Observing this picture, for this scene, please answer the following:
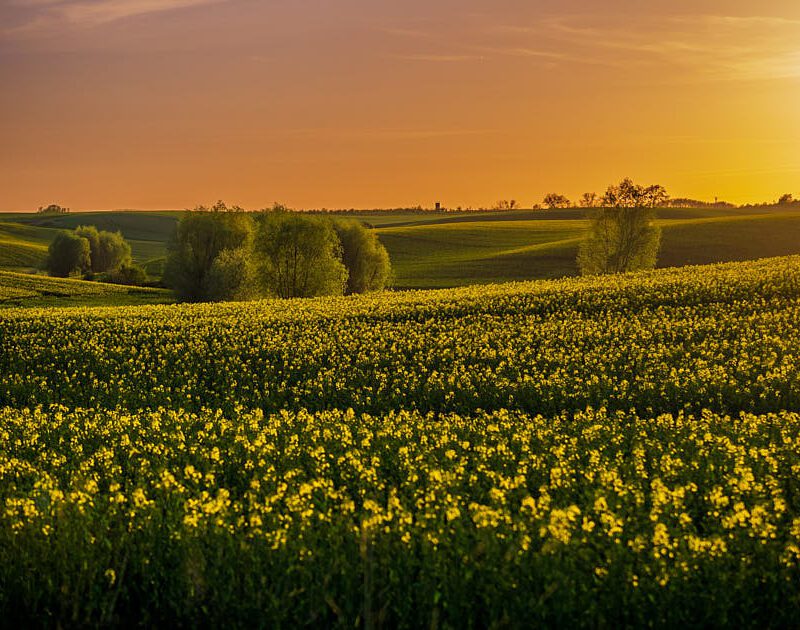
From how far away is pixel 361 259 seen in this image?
8150 centimetres

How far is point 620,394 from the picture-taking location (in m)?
17.6

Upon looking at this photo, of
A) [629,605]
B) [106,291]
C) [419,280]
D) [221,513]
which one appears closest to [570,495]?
[629,605]

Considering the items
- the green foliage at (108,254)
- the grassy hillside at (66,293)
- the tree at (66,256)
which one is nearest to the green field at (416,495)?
the grassy hillside at (66,293)

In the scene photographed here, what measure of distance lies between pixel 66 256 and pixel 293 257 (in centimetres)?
6672

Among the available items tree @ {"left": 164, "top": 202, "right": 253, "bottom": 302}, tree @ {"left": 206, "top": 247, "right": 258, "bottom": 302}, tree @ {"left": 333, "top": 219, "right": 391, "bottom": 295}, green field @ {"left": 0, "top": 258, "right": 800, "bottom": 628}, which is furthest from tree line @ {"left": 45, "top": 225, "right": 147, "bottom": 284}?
green field @ {"left": 0, "top": 258, "right": 800, "bottom": 628}

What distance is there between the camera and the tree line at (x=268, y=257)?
66.7 meters

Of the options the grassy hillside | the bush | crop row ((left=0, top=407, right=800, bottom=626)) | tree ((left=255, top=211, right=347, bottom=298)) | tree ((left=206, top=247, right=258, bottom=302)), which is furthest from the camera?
the bush

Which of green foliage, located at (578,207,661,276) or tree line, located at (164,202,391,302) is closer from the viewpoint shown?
tree line, located at (164,202,391,302)

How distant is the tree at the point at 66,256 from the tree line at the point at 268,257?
48.7 metres

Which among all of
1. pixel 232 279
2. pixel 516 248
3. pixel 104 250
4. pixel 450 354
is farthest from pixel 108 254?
pixel 450 354

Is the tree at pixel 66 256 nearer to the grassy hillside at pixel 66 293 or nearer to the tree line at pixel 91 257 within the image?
the tree line at pixel 91 257

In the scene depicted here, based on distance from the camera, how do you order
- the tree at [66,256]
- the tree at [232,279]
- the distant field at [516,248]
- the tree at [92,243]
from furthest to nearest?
the tree at [92,243] < the tree at [66,256] < the distant field at [516,248] < the tree at [232,279]

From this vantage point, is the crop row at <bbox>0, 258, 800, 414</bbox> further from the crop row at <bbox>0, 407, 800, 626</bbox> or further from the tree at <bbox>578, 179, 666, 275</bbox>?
the tree at <bbox>578, 179, 666, 275</bbox>

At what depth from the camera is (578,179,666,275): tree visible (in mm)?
76938
